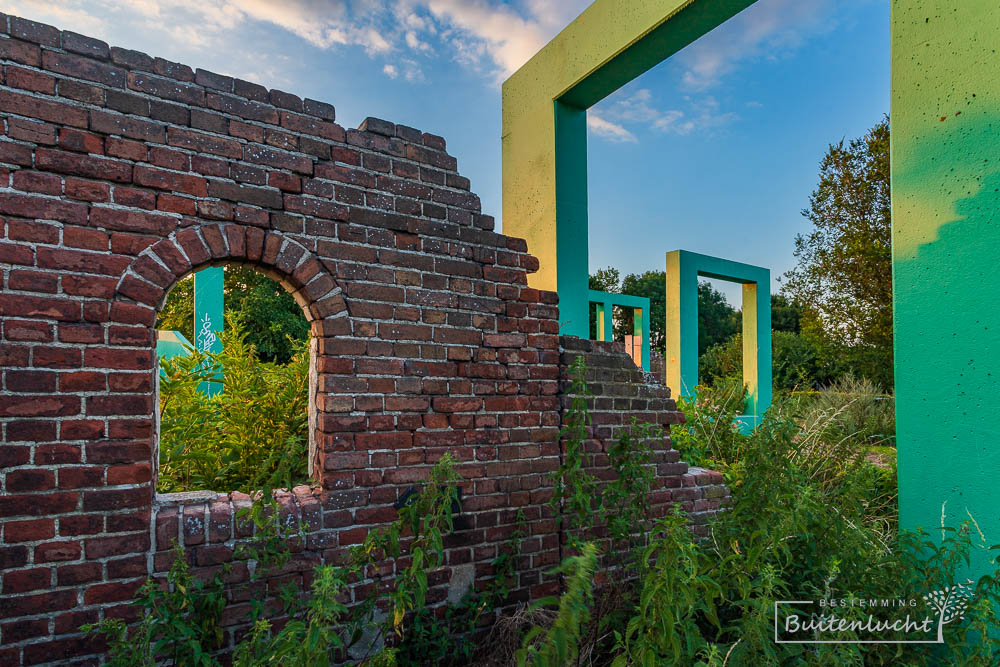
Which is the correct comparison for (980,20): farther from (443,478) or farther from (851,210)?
(851,210)

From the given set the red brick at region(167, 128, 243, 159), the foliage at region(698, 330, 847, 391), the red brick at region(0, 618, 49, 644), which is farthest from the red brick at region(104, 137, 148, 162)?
the foliage at region(698, 330, 847, 391)

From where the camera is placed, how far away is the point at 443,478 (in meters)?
2.55

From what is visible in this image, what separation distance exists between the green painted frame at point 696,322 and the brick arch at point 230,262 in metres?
5.97

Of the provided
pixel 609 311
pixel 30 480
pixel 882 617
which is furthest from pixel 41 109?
pixel 609 311

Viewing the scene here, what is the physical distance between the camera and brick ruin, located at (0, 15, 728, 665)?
81.8 inches

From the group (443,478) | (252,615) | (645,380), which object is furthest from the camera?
(645,380)

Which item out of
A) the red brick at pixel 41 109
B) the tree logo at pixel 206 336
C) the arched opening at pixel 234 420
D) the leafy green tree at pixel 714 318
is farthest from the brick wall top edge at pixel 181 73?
the leafy green tree at pixel 714 318

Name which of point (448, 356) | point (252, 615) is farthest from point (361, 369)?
point (252, 615)

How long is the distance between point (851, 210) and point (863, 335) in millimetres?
2791

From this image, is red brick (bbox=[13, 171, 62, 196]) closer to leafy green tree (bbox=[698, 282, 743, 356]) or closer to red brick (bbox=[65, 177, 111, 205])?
red brick (bbox=[65, 177, 111, 205])

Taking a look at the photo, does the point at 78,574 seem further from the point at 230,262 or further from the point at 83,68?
the point at 83,68

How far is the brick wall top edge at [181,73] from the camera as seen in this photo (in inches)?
83.5

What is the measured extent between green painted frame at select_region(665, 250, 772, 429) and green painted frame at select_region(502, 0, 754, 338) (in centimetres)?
330

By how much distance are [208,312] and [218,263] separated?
396 cm
